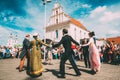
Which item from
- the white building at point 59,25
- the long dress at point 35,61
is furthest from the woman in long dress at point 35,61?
the white building at point 59,25

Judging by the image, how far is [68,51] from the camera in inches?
249

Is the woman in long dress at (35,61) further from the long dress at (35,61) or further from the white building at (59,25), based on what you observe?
the white building at (59,25)

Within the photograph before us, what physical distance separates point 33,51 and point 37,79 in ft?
4.20

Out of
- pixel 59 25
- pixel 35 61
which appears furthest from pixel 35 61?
pixel 59 25

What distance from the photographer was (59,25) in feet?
137

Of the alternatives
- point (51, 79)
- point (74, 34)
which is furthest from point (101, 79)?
point (74, 34)

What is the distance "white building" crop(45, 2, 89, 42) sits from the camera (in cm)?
4050

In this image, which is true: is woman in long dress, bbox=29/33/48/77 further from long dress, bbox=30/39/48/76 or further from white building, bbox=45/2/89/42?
white building, bbox=45/2/89/42

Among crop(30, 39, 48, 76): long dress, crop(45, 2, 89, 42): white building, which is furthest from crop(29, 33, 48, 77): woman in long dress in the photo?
crop(45, 2, 89, 42): white building

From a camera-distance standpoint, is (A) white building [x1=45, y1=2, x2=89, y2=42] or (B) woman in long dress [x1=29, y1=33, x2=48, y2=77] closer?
(B) woman in long dress [x1=29, y1=33, x2=48, y2=77]

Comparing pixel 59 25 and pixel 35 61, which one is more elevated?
pixel 59 25

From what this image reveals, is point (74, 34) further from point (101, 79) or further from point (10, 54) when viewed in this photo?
point (101, 79)

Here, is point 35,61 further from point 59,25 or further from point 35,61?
point 59,25

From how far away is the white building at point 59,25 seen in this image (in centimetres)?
4050
